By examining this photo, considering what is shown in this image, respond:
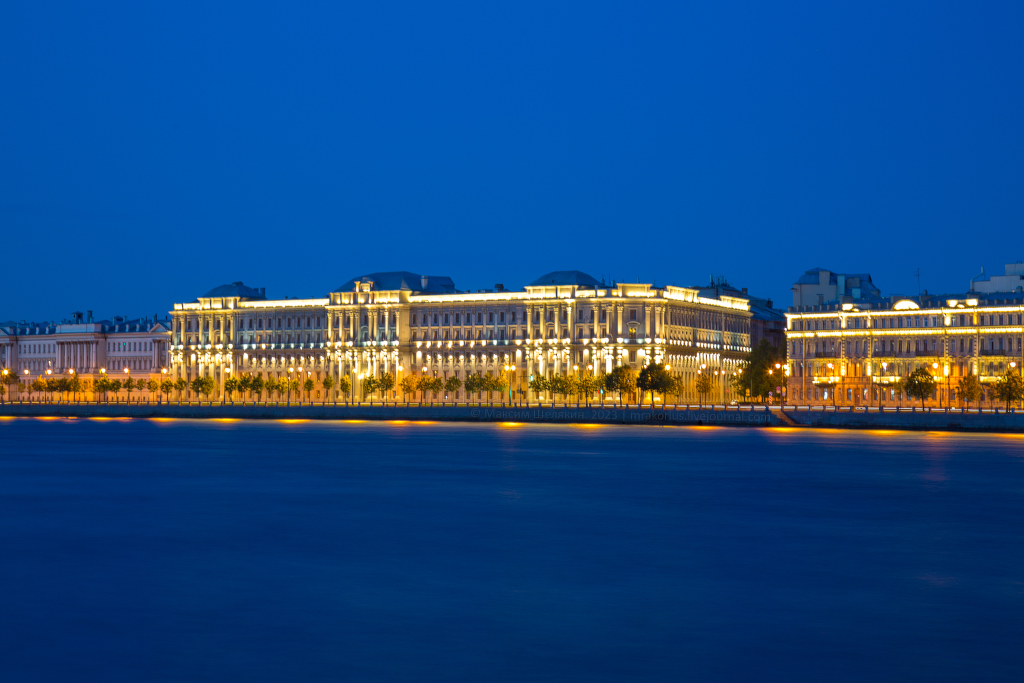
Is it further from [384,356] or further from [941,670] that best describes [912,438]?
[384,356]

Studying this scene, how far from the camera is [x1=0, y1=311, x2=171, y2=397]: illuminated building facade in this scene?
164 meters

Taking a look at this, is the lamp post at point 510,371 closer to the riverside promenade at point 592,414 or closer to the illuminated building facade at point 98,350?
the riverside promenade at point 592,414

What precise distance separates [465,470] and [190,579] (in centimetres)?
2373

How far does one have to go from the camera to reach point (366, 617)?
1823 centimetres

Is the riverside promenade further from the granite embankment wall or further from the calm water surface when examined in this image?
the calm water surface

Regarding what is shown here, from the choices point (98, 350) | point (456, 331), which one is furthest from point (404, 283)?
point (98, 350)

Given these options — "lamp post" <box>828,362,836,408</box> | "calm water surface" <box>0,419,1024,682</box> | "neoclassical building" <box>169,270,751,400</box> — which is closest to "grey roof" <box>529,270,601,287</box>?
"neoclassical building" <box>169,270,751,400</box>

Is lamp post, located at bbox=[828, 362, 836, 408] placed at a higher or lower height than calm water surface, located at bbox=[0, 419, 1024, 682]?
higher

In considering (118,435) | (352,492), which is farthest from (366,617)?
(118,435)

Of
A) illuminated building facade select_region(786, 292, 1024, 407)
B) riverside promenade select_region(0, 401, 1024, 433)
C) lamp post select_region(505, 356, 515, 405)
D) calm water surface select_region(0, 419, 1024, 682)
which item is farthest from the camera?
lamp post select_region(505, 356, 515, 405)

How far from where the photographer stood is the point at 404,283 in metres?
146

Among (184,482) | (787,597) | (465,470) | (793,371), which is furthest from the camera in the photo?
(793,371)

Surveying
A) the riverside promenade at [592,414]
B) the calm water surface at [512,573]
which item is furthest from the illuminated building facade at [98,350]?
the calm water surface at [512,573]

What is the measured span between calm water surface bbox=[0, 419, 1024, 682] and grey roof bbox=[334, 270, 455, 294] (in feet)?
329
